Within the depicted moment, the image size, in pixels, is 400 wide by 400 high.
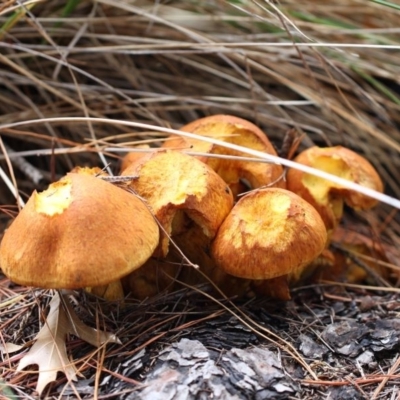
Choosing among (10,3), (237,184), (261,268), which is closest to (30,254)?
(261,268)

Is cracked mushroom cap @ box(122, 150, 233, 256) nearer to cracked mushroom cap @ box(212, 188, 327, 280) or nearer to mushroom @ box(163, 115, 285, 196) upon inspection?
cracked mushroom cap @ box(212, 188, 327, 280)

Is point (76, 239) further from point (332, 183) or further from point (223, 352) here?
point (332, 183)

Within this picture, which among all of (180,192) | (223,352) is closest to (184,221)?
(180,192)

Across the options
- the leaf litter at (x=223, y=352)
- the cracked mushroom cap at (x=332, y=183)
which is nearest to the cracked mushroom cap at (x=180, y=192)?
the leaf litter at (x=223, y=352)

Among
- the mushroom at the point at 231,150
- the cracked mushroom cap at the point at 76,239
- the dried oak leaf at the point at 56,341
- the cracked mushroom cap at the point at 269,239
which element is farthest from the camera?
the mushroom at the point at 231,150

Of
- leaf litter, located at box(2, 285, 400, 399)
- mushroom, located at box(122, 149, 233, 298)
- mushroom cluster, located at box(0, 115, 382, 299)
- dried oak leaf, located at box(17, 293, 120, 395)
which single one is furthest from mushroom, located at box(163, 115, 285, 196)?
dried oak leaf, located at box(17, 293, 120, 395)

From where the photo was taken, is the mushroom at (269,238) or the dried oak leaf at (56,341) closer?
the dried oak leaf at (56,341)

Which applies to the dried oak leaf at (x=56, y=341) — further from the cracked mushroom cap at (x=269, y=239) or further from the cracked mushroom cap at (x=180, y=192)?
the cracked mushroom cap at (x=269, y=239)

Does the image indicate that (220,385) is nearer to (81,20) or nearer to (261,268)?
(261,268)
